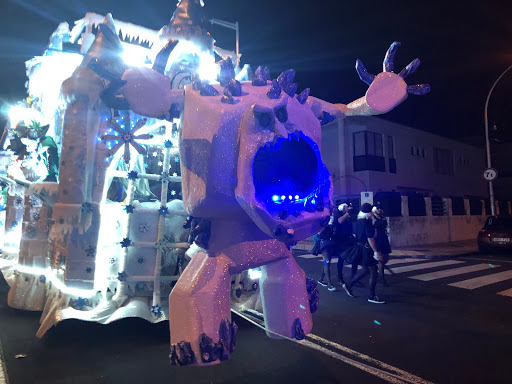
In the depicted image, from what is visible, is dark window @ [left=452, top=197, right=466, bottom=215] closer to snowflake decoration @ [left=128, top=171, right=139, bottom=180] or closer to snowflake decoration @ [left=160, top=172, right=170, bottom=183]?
snowflake decoration @ [left=160, top=172, right=170, bottom=183]

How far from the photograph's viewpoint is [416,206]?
49.0ft

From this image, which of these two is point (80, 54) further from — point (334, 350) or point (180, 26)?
point (334, 350)

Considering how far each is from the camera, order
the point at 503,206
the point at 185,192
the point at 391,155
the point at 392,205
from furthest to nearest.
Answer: the point at 503,206 → the point at 391,155 → the point at 392,205 → the point at 185,192

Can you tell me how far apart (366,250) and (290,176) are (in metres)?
4.13

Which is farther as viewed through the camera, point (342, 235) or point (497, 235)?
point (497, 235)

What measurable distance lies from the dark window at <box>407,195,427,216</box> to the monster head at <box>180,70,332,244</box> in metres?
13.8

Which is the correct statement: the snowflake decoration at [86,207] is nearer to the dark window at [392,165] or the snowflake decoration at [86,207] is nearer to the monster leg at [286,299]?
the monster leg at [286,299]

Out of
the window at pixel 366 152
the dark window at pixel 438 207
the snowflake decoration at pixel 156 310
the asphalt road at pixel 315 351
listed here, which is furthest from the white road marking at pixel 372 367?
the window at pixel 366 152

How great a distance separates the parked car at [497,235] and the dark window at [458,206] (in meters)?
5.14

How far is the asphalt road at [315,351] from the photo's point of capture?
308 cm

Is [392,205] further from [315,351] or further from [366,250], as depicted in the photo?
[315,351]

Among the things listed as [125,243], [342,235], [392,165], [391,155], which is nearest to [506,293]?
[342,235]

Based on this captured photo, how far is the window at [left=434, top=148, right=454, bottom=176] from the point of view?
22.8 m

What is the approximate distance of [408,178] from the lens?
20453mm
